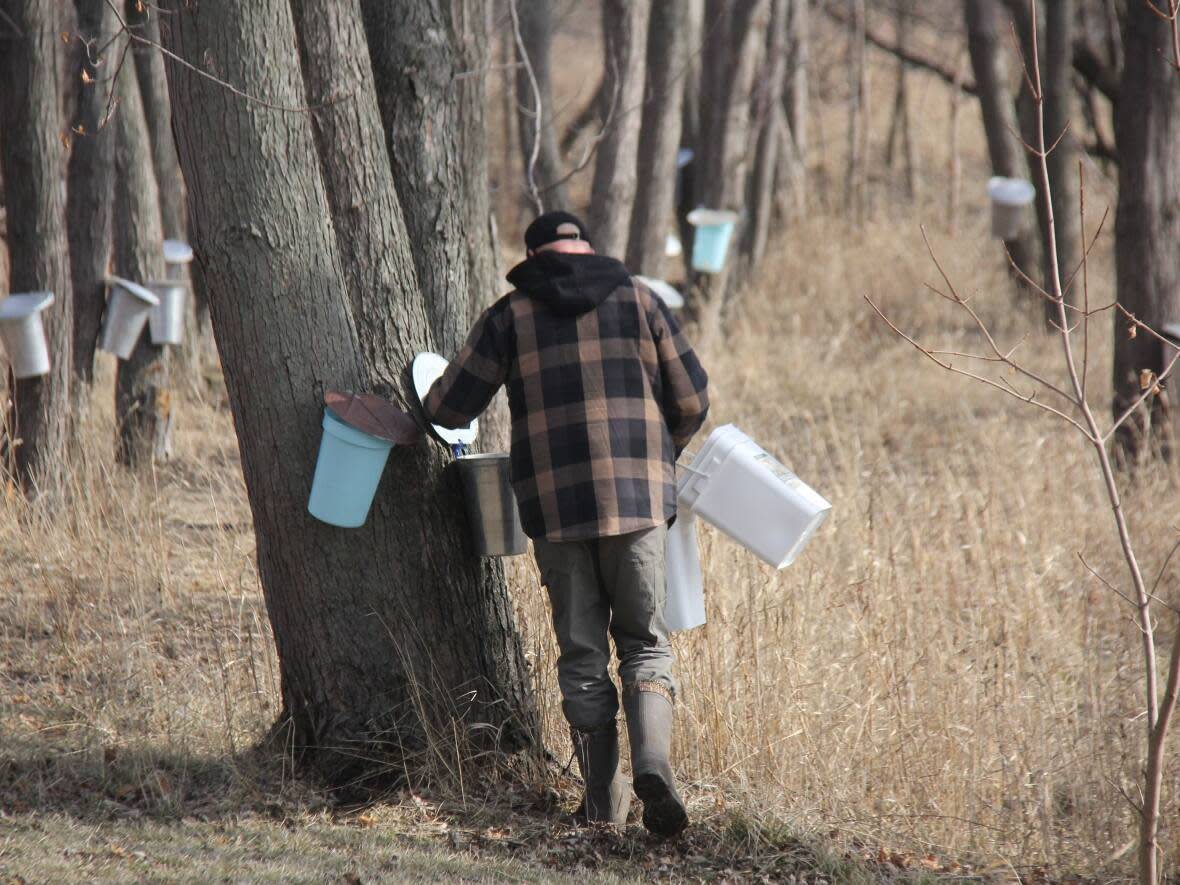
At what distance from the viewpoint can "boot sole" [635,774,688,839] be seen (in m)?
3.26

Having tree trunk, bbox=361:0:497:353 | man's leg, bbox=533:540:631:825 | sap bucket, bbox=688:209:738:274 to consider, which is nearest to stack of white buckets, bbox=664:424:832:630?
man's leg, bbox=533:540:631:825

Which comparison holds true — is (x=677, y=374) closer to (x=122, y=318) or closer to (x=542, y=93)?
(x=122, y=318)

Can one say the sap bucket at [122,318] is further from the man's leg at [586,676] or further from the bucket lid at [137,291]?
the man's leg at [586,676]

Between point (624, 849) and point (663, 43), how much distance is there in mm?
7290

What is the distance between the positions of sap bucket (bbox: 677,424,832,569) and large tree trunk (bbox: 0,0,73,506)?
11.8ft

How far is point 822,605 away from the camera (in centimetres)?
497

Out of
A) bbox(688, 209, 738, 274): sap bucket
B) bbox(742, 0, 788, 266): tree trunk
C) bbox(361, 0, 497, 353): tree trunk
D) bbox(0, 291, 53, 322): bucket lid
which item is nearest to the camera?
bbox(361, 0, 497, 353): tree trunk

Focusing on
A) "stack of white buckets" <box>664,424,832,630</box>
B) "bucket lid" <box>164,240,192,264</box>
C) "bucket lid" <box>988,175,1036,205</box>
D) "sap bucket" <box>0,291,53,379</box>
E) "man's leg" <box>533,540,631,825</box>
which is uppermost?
"bucket lid" <box>988,175,1036,205</box>

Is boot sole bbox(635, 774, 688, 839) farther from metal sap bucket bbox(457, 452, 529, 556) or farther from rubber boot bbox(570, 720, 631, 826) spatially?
metal sap bucket bbox(457, 452, 529, 556)

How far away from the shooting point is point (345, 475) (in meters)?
3.35

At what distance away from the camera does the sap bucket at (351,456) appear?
3314mm

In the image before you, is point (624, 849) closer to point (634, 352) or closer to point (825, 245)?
point (634, 352)

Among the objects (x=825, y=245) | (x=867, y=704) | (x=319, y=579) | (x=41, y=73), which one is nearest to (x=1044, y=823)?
(x=867, y=704)

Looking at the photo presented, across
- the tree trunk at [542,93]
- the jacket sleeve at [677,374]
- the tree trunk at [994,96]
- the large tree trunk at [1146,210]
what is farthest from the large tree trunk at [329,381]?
the tree trunk at [994,96]
